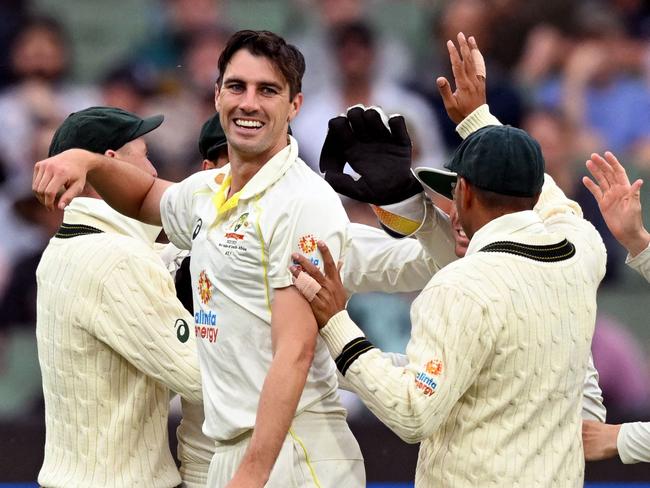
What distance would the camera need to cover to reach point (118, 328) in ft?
13.5

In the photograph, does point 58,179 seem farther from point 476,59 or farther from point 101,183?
point 476,59

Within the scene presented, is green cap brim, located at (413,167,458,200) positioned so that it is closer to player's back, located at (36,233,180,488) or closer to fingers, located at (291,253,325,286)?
fingers, located at (291,253,325,286)

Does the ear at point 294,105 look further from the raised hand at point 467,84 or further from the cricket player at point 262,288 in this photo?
the raised hand at point 467,84

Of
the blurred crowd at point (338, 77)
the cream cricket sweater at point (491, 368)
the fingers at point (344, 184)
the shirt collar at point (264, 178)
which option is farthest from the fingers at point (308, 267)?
the blurred crowd at point (338, 77)

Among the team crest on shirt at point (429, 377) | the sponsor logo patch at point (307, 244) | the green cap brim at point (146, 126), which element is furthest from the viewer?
the green cap brim at point (146, 126)

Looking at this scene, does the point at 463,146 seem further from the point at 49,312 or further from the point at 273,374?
the point at 49,312

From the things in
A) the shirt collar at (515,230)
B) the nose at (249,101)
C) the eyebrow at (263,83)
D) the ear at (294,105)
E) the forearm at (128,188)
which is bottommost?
the forearm at (128,188)

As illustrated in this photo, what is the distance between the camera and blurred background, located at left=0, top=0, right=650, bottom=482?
7.70m

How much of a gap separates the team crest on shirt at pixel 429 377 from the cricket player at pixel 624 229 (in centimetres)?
71

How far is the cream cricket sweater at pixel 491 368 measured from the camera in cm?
348

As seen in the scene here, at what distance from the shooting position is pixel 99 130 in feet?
14.4

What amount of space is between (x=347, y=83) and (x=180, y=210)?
417cm

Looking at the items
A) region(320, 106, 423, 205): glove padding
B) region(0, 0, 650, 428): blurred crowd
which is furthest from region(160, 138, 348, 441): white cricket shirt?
region(0, 0, 650, 428): blurred crowd

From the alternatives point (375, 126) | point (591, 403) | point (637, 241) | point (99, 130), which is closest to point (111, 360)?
point (99, 130)
